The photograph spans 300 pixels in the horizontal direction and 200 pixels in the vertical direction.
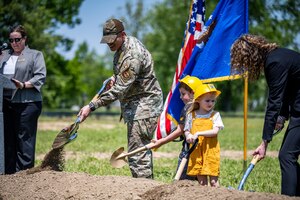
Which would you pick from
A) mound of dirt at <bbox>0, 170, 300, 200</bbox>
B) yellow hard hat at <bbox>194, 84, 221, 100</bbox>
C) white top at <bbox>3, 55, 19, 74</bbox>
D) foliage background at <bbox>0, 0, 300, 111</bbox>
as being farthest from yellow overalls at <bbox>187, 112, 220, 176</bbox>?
foliage background at <bbox>0, 0, 300, 111</bbox>

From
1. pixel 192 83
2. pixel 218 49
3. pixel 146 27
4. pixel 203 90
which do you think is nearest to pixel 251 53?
pixel 203 90

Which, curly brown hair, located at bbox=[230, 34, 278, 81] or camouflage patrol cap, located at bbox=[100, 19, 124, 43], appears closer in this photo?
curly brown hair, located at bbox=[230, 34, 278, 81]

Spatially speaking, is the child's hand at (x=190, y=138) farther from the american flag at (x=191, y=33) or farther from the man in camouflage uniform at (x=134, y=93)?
the american flag at (x=191, y=33)

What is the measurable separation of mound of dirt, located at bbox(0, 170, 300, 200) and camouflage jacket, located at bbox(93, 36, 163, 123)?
3.60 ft

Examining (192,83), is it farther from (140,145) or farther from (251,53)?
(140,145)

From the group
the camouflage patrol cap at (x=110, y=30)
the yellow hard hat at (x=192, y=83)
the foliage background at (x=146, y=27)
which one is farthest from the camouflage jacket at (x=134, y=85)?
the foliage background at (x=146, y=27)

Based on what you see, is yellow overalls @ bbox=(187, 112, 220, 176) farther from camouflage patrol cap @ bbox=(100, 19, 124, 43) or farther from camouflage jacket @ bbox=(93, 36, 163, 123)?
camouflage patrol cap @ bbox=(100, 19, 124, 43)

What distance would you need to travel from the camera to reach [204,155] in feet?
20.2

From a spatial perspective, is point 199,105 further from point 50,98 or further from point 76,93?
point 76,93

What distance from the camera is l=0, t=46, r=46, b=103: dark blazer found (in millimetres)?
7949

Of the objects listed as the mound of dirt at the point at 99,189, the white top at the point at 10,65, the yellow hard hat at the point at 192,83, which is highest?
the white top at the point at 10,65

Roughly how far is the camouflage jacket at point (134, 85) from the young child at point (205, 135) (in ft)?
3.24

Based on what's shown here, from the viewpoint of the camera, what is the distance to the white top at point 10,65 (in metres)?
7.95

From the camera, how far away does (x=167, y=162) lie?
1150 centimetres
